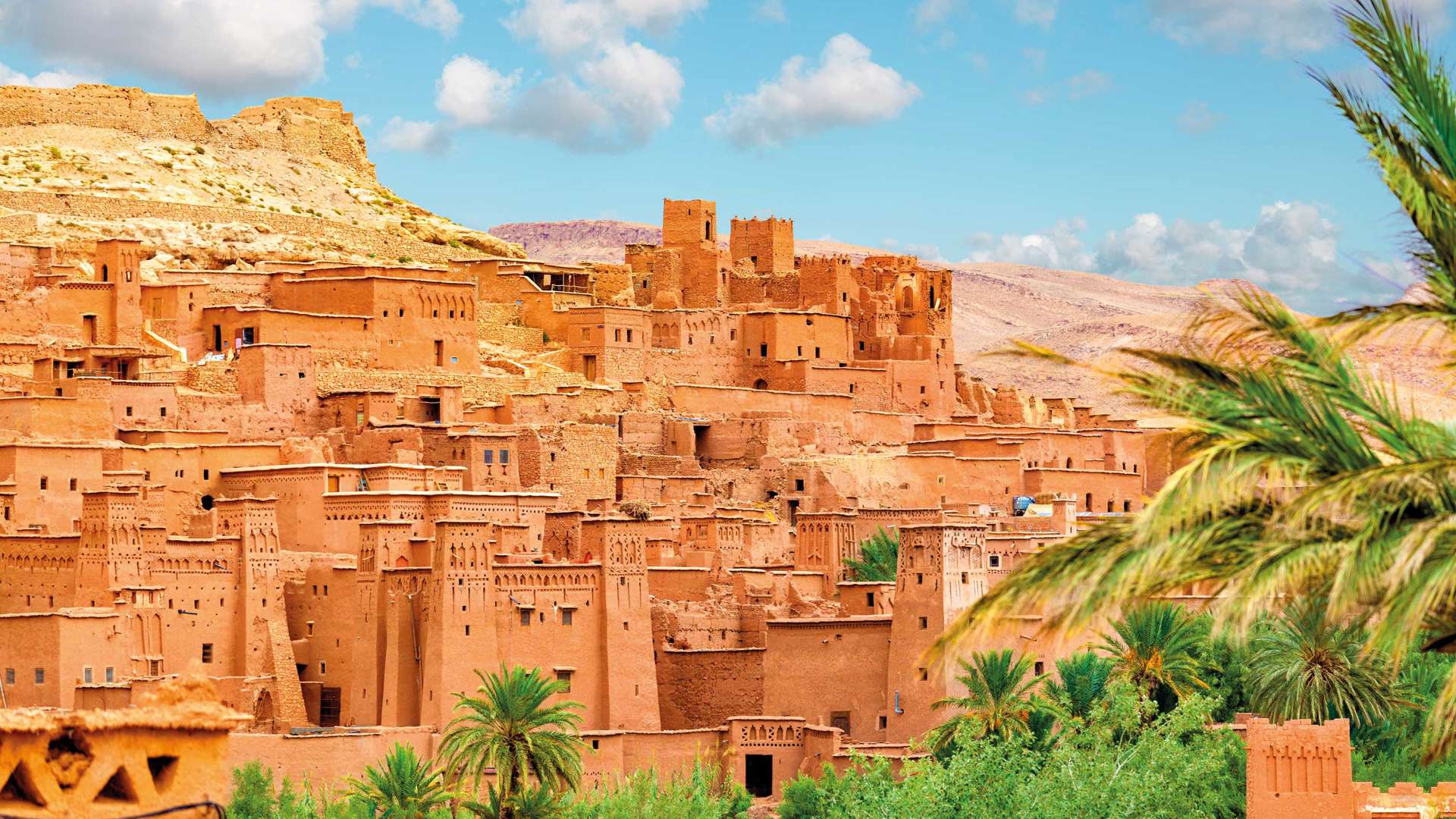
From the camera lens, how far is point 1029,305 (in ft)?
456

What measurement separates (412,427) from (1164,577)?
3671 centimetres

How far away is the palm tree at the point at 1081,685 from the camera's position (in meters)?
38.1

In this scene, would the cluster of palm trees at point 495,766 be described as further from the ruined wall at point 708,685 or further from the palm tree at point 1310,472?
the palm tree at point 1310,472

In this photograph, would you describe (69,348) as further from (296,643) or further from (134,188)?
(134,188)

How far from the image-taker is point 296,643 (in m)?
39.4

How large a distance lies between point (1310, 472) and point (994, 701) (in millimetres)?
27572

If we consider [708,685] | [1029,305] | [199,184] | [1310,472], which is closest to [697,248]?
[199,184]

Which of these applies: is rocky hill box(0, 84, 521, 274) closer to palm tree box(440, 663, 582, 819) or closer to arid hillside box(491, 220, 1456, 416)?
palm tree box(440, 663, 582, 819)

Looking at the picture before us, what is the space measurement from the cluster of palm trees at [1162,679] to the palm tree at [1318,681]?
0.04 ft

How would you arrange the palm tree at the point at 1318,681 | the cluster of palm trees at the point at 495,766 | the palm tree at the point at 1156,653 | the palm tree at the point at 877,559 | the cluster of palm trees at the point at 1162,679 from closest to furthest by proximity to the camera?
the cluster of palm trees at the point at 495,766, the cluster of palm trees at the point at 1162,679, the palm tree at the point at 1318,681, the palm tree at the point at 1156,653, the palm tree at the point at 877,559

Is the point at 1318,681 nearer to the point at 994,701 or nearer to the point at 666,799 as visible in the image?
the point at 994,701

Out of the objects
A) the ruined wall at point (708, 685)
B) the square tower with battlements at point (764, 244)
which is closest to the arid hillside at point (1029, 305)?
the square tower with battlements at point (764, 244)

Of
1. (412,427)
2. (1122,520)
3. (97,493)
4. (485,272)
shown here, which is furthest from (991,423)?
(1122,520)

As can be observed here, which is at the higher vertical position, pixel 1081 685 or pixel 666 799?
pixel 1081 685
